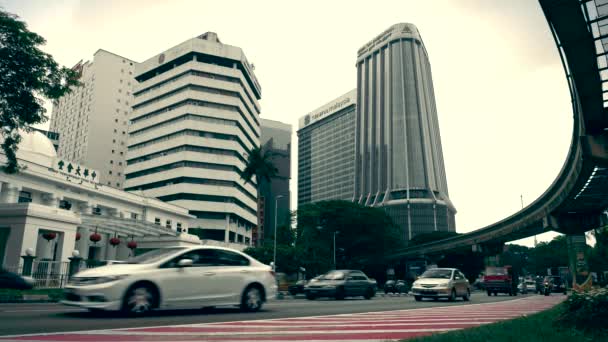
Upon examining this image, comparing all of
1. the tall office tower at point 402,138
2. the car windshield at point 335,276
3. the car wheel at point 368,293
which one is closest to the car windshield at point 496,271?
the car wheel at point 368,293

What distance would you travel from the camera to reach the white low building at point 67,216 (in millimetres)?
30719

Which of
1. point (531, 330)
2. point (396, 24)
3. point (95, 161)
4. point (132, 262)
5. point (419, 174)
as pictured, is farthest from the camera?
point (396, 24)

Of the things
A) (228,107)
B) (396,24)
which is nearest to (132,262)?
(228,107)

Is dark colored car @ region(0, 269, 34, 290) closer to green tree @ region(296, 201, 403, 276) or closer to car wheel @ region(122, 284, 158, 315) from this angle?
car wheel @ region(122, 284, 158, 315)

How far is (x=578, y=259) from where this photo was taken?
4156 cm

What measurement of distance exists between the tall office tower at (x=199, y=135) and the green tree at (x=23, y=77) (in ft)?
188

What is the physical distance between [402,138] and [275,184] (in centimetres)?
4854

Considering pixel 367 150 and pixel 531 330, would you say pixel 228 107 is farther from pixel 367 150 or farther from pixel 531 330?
pixel 367 150

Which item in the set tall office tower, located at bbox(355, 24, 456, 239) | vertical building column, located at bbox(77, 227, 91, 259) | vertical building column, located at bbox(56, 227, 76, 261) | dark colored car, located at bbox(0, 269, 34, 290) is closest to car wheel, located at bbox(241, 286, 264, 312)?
dark colored car, located at bbox(0, 269, 34, 290)

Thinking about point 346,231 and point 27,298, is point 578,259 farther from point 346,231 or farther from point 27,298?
point 27,298

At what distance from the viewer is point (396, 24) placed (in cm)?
18150

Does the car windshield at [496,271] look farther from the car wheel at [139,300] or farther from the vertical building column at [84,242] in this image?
the vertical building column at [84,242]

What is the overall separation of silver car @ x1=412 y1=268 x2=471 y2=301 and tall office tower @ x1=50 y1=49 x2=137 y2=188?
Answer: 337ft

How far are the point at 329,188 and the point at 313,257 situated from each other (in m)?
141
